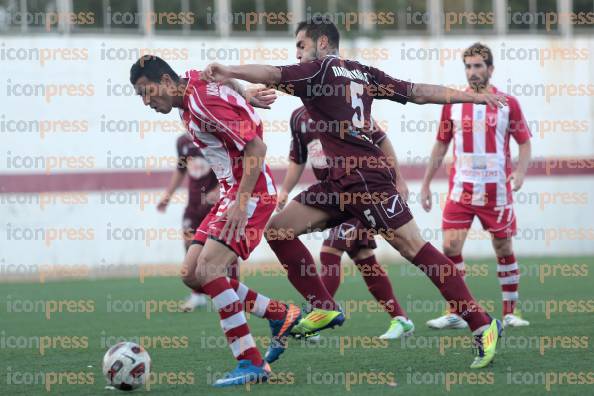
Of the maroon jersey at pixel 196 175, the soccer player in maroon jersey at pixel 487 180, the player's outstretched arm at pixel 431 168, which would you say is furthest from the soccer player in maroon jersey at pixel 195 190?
the soccer player in maroon jersey at pixel 487 180

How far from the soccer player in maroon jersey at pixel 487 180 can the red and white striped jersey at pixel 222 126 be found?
3.04 m

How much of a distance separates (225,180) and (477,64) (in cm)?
331

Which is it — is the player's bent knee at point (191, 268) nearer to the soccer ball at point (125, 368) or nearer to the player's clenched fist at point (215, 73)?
the soccer ball at point (125, 368)

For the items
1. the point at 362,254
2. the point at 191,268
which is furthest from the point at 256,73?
the point at 362,254

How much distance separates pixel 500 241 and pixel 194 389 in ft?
13.1

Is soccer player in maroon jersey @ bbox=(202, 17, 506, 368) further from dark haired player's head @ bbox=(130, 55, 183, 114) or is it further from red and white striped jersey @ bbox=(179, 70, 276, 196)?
dark haired player's head @ bbox=(130, 55, 183, 114)

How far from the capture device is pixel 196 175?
1118cm

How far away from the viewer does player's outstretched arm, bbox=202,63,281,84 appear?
536 centimetres

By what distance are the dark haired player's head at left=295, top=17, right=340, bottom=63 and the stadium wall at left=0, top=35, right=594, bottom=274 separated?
11135mm

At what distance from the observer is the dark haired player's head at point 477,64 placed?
A: 8352 mm

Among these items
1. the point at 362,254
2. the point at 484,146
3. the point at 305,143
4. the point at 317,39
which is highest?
the point at 317,39

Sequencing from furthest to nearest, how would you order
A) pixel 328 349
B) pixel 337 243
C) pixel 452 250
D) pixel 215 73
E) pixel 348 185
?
1. pixel 452 250
2. pixel 337 243
3. pixel 328 349
4. pixel 348 185
5. pixel 215 73

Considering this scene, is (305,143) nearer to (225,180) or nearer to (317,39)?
(317,39)

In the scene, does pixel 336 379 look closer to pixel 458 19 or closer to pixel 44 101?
pixel 44 101
